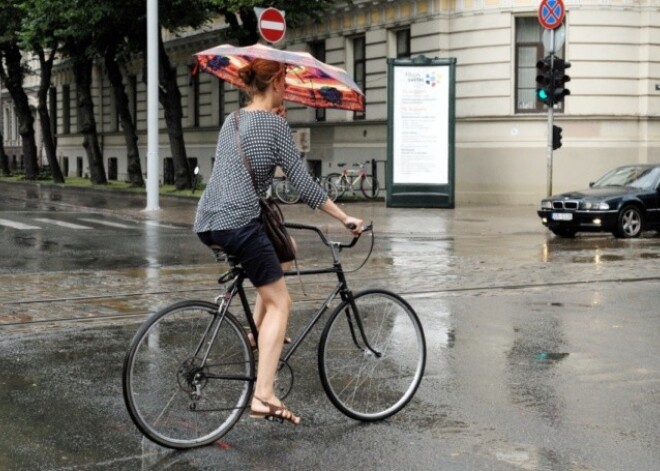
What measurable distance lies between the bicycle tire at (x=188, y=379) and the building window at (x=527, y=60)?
992 inches

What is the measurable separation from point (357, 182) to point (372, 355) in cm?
2565

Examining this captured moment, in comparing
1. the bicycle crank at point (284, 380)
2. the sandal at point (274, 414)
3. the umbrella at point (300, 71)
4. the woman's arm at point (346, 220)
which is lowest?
the sandal at point (274, 414)

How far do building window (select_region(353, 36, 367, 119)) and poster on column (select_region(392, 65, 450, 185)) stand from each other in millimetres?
6648

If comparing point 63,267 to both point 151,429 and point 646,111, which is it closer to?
point 151,429

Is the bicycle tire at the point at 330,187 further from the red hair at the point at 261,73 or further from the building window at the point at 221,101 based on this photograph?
the red hair at the point at 261,73

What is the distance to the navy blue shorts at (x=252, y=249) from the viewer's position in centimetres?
592

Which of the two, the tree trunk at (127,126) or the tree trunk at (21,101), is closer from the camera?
the tree trunk at (127,126)

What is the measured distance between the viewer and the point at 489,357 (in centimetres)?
838

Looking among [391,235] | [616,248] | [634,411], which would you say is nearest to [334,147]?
[391,235]

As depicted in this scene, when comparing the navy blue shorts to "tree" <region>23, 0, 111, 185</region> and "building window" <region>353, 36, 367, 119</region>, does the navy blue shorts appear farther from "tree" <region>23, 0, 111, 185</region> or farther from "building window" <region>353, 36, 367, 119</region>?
"building window" <region>353, 36, 367, 119</region>

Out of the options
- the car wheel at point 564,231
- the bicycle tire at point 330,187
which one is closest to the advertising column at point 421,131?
the bicycle tire at point 330,187

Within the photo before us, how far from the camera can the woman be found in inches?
234

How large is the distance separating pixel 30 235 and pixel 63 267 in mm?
5143

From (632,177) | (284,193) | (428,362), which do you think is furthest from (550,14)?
(428,362)
